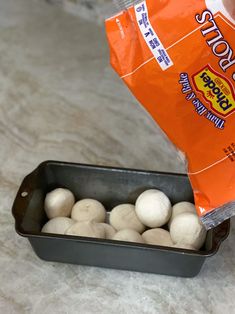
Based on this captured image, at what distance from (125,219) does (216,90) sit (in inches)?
9.9

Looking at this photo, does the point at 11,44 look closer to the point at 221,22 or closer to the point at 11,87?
the point at 11,87

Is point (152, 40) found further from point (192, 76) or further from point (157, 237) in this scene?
point (157, 237)

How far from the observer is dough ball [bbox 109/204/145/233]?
65cm

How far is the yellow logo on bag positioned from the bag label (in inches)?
1.5

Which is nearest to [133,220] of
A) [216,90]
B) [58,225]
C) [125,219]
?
[125,219]

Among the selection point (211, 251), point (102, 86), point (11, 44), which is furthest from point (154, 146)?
point (11, 44)

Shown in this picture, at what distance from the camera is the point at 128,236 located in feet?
1.99

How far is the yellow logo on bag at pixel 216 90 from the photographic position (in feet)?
1.64

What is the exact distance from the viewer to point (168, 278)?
2.03 feet

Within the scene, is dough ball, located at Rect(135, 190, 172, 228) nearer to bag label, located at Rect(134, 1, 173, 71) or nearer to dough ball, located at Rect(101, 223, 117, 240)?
dough ball, located at Rect(101, 223, 117, 240)

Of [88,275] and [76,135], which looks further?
[76,135]

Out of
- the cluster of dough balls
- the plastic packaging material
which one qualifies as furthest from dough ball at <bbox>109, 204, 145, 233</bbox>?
the plastic packaging material

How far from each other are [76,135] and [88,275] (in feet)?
1.21

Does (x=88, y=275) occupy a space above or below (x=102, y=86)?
below
